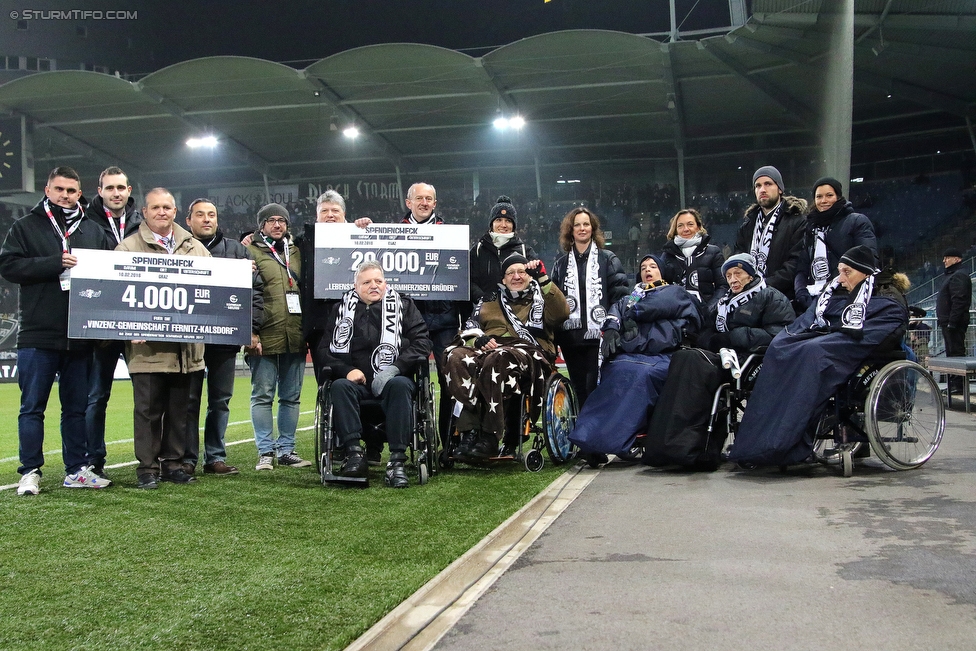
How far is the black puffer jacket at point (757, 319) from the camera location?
18.0 feet

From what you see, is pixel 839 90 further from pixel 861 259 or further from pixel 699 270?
pixel 861 259

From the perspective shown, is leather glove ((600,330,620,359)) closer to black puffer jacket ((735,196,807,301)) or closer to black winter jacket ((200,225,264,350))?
black puffer jacket ((735,196,807,301))

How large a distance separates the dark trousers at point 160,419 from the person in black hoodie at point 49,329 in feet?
0.83

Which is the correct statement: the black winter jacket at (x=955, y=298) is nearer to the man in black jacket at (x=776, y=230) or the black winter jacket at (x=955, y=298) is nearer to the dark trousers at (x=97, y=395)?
the man in black jacket at (x=776, y=230)

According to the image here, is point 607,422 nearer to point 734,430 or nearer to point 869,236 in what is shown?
point 734,430

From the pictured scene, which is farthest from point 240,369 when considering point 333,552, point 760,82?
point 333,552

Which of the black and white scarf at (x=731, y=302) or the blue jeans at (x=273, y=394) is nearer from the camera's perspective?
the black and white scarf at (x=731, y=302)

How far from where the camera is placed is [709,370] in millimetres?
5285

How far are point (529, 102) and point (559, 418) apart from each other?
18835 millimetres


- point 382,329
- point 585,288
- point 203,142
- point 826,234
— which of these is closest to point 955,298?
point 826,234

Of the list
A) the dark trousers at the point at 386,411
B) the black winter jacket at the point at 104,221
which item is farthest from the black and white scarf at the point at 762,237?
the black winter jacket at the point at 104,221

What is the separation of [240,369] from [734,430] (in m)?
17.7

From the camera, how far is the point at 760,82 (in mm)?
21734
